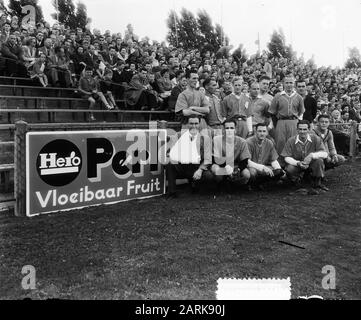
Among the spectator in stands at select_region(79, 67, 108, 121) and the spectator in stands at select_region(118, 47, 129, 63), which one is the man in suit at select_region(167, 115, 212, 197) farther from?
the spectator in stands at select_region(118, 47, 129, 63)

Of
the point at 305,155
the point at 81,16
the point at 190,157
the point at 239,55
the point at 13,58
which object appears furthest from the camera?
the point at 81,16

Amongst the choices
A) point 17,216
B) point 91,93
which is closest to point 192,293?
point 17,216

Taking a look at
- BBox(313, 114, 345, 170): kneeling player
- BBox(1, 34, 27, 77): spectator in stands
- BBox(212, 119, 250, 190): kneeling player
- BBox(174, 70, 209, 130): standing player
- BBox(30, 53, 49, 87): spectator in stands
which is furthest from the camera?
BBox(30, 53, 49, 87): spectator in stands

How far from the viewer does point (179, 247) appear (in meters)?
4.64

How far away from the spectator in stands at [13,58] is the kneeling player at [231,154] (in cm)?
631

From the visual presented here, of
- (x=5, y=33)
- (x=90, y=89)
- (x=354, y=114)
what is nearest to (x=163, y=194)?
(x=90, y=89)

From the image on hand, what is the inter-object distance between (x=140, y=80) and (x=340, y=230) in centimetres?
772

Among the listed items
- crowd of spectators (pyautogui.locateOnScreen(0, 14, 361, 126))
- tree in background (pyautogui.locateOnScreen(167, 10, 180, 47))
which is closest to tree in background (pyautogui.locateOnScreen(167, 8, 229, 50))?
tree in background (pyautogui.locateOnScreen(167, 10, 180, 47))

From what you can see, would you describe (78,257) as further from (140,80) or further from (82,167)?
(140,80)

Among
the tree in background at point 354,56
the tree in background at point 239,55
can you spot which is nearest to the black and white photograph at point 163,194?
the tree in background at point 239,55

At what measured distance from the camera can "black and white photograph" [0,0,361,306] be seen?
3697mm

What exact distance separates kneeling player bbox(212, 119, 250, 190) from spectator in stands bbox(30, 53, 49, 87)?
579 cm

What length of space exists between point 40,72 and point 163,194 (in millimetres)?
5711

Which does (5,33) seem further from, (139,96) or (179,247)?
(179,247)
